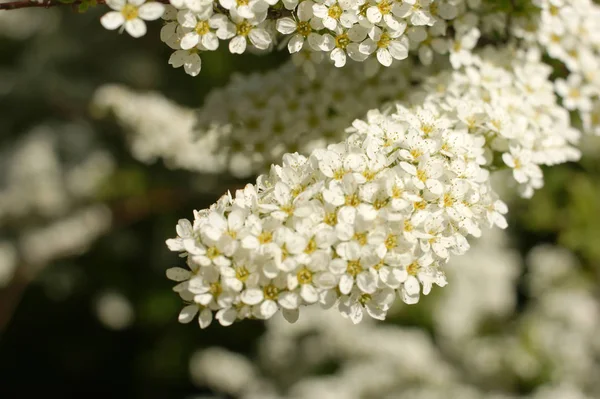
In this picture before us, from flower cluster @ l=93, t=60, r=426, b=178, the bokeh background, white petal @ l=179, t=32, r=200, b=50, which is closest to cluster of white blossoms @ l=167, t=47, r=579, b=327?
white petal @ l=179, t=32, r=200, b=50

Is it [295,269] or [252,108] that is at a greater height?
[295,269]

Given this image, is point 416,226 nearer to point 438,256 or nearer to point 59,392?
point 438,256

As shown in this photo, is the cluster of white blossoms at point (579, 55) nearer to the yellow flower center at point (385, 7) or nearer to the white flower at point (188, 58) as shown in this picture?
the yellow flower center at point (385, 7)

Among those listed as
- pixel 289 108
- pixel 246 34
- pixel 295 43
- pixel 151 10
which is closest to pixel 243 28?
pixel 246 34

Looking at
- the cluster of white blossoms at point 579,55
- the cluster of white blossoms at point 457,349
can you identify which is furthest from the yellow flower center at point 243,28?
the cluster of white blossoms at point 457,349

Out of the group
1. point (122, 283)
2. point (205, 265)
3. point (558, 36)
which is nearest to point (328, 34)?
point (205, 265)

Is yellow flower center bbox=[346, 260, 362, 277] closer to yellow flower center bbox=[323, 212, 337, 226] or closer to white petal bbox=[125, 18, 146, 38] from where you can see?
yellow flower center bbox=[323, 212, 337, 226]
